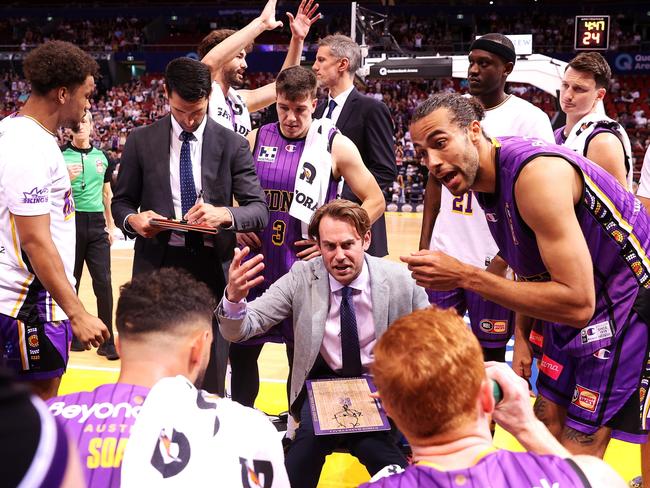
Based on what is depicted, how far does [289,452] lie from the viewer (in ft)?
10.4

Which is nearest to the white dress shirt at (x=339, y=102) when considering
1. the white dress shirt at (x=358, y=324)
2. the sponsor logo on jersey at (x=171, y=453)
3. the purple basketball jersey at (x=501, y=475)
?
the white dress shirt at (x=358, y=324)

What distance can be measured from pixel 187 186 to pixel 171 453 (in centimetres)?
221

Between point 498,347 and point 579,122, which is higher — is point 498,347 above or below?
below

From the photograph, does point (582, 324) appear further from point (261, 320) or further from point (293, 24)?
point (293, 24)

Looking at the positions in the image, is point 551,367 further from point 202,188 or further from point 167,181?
point 167,181

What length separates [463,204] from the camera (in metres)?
4.03

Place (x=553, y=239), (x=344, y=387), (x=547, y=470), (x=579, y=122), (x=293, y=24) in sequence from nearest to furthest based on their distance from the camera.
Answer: (x=547, y=470), (x=553, y=239), (x=344, y=387), (x=579, y=122), (x=293, y=24)

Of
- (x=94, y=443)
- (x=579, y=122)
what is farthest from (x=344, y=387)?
(x=579, y=122)

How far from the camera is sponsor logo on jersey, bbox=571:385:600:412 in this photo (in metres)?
2.75


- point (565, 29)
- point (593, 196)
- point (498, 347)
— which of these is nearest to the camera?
point (593, 196)

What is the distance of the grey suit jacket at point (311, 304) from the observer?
131 inches

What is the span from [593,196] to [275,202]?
207cm

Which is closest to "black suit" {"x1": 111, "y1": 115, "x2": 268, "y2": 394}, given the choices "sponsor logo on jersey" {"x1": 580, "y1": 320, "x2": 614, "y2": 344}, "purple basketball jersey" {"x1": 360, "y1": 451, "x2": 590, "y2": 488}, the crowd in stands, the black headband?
the black headband

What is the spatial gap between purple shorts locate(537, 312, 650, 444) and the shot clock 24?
46.2ft
